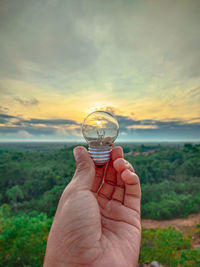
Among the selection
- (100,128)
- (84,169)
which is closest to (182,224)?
(100,128)

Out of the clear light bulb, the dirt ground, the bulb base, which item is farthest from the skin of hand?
the dirt ground

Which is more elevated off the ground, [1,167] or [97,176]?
[97,176]

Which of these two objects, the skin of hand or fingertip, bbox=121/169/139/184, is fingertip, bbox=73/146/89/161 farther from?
fingertip, bbox=121/169/139/184

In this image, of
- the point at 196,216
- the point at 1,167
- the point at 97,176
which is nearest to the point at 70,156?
the point at 1,167

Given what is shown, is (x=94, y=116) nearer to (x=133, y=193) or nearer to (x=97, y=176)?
(x=97, y=176)

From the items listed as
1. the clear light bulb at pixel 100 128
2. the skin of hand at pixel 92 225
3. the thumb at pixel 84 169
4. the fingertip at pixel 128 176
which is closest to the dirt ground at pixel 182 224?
the skin of hand at pixel 92 225

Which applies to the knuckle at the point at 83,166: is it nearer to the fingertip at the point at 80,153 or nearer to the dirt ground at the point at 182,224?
→ the fingertip at the point at 80,153
